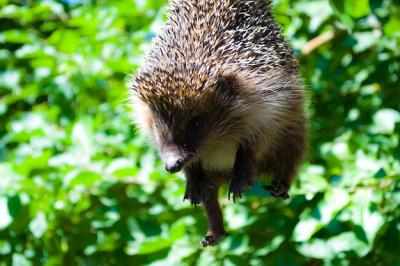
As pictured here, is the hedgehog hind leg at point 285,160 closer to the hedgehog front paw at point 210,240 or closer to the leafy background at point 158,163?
the leafy background at point 158,163

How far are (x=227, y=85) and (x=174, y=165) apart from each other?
0.46 m

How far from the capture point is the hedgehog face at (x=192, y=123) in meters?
2.61

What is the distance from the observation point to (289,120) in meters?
3.05

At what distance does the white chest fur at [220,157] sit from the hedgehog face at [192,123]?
9 cm

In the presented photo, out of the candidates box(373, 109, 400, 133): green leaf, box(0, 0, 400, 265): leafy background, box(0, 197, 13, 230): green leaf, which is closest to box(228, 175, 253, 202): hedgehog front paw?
box(0, 0, 400, 265): leafy background

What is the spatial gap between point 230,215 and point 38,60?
1625mm

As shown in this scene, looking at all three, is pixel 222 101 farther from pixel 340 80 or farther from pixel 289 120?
pixel 340 80

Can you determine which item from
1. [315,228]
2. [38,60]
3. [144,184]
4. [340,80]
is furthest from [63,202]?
[340,80]

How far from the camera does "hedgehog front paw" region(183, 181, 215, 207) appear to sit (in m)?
2.80

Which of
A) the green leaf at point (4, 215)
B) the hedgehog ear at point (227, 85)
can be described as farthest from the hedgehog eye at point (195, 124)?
the green leaf at point (4, 215)

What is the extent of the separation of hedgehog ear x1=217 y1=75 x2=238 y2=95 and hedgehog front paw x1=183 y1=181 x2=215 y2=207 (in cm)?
41

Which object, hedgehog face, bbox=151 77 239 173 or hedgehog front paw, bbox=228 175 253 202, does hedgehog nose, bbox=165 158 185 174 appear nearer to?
hedgehog face, bbox=151 77 239 173

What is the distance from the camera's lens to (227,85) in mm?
2740

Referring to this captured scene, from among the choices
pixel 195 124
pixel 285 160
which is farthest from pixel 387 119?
pixel 195 124
